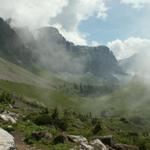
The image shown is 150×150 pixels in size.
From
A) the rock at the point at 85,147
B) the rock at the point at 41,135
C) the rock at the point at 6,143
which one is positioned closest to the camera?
the rock at the point at 6,143

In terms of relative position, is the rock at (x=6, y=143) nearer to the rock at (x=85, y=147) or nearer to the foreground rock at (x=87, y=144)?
→ the foreground rock at (x=87, y=144)

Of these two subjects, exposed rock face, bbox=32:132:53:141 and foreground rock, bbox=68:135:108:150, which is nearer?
foreground rock, bbox=68:135:108:150

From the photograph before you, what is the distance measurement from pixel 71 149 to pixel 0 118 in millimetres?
14106

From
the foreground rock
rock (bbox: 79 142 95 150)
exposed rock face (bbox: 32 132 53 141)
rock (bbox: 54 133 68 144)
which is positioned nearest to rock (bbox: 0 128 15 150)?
the foreground rock

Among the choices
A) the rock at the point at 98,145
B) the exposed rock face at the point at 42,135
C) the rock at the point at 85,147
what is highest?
the exposed rock face at the point at 42,135

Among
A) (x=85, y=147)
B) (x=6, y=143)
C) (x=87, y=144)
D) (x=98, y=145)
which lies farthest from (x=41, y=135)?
(x=6, y=143)

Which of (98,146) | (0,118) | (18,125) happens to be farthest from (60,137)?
(0,118)

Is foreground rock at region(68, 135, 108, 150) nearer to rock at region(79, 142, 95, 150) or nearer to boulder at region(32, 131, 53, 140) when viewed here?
rock at region(79, 142, 95, 150)

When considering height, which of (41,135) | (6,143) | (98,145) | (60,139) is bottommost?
(6,143)

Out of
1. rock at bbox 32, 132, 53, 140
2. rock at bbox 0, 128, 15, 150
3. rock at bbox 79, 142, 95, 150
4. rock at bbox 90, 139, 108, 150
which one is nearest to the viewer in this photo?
rock at bbox 0, 128, 15, 150

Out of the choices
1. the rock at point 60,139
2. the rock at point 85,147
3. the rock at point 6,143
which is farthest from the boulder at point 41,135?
the rock at point 6,143

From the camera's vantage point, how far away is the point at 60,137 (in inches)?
1304

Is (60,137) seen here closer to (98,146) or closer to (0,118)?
(98,146)

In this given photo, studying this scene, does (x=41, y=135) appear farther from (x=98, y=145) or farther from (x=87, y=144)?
(x=98, y=145)
